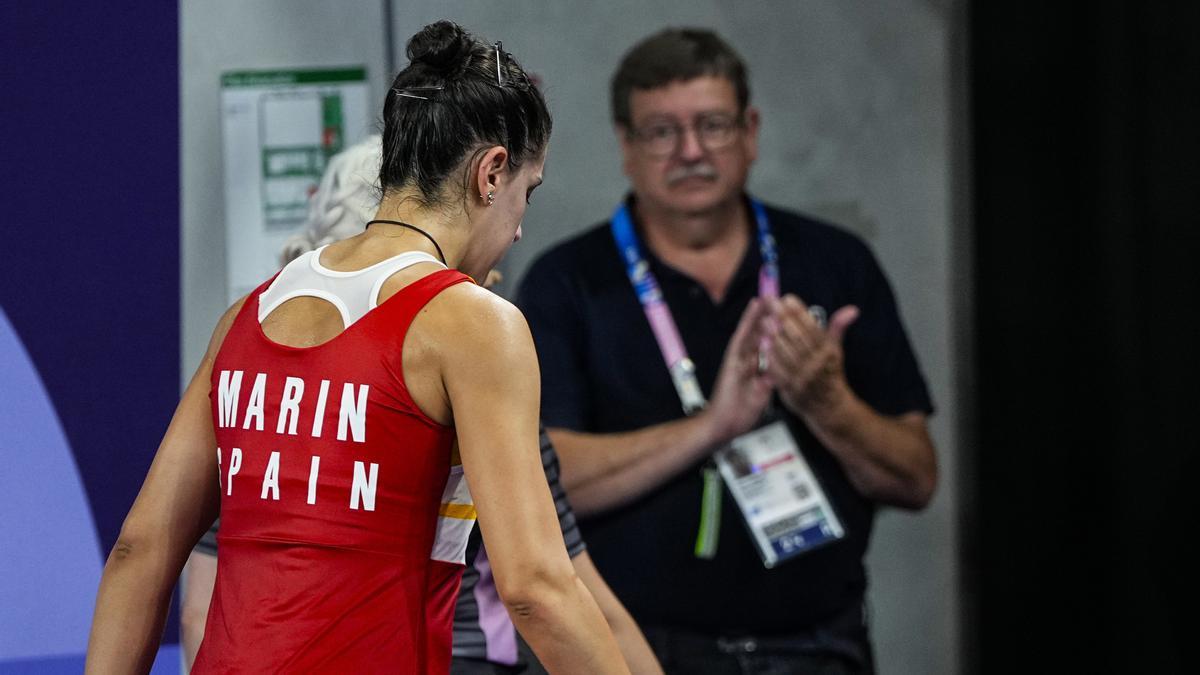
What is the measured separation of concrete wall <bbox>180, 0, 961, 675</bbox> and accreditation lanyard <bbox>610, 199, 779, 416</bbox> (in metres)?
0.57

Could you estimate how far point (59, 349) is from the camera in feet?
7.13

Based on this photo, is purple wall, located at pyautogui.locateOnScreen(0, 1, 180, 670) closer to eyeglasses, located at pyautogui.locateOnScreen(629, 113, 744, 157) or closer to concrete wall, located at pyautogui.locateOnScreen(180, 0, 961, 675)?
eyeglasses, located at pyautogui.locateOnScreen(629, 113, 744, 157)

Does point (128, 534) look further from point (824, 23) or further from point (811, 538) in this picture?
point (824, 23)

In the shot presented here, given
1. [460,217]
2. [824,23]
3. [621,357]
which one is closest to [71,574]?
[460,217]

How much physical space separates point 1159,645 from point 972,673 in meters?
0.50

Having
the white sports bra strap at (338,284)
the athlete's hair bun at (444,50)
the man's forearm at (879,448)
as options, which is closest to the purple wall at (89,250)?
the white sports bra strap at (338,284)

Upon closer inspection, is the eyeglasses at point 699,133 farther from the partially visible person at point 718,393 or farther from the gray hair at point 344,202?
the gray hair at point 344,202

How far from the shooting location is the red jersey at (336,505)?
153cm

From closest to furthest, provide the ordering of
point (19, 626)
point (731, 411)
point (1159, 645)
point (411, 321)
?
point (411, 321)
point (19, 626)
point (731, 411)
point (1159, 645)

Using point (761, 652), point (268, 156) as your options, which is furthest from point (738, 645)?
point (268, 156)

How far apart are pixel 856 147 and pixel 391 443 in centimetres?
234

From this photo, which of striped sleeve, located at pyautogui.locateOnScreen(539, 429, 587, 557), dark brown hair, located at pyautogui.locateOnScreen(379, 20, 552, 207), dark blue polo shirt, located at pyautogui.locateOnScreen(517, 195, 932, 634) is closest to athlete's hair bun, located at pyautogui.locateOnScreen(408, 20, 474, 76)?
dark brown hair, located at pyautogui.locateOnScreen(379, 20, 552, 207)

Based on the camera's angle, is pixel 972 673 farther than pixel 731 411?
Yes

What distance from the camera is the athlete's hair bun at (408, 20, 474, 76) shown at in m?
1.63
